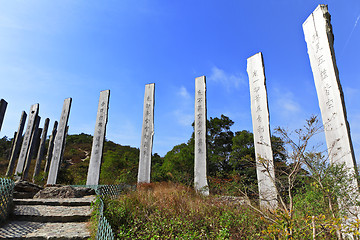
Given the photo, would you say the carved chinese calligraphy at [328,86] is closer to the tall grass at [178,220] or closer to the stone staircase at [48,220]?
the tall grass at [178,220]

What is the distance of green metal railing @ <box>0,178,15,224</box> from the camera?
465 cm

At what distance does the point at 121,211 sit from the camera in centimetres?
440

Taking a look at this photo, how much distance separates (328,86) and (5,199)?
7.75 meters

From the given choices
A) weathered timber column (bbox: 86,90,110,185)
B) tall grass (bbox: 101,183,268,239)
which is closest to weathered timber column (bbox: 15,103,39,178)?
weathered timber column (bbox: 86,90,110,185)

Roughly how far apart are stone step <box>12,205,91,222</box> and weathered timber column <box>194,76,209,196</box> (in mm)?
3595

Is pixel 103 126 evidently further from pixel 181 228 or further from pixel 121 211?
pixel 181 228

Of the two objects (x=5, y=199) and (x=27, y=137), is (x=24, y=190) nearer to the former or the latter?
(x=5, y=199)

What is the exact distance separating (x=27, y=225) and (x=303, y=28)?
8263mm

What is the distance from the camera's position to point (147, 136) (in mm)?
8797

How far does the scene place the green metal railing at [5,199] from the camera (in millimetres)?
4652

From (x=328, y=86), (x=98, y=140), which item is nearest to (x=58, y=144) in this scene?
(x=98, y=140)

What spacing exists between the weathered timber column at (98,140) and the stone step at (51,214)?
3.48 metres

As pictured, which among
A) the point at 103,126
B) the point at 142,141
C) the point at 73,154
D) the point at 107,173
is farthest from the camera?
the point at 73,154

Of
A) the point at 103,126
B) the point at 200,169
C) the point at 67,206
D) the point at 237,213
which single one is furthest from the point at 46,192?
the point at 237,213
